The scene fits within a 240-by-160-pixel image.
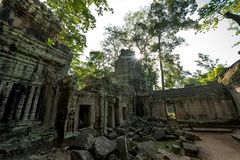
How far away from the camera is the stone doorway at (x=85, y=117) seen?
7316 millimetres

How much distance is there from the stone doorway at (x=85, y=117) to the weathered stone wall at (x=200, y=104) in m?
10.6

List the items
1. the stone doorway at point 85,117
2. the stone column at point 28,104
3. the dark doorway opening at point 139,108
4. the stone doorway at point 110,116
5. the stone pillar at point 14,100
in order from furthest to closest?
the dark doorway opening at point 139,108 < the stone doorway at point 110,116 < the stone doorway at point 85,117 < the stone column at point 28,104 < the stone pillar at point 14,100

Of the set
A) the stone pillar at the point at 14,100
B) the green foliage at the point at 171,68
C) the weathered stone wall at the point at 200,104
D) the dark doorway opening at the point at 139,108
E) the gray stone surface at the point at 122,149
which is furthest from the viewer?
the green foliage at the point at 171,68

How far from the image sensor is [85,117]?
7512mm

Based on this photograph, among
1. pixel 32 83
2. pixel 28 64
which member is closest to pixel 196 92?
pixel 32 83

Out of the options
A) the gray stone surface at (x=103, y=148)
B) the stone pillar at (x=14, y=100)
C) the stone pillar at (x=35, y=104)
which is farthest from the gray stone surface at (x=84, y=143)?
the stone pillar at (x=14, y=100)

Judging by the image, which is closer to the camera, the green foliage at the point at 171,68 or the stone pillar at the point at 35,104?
the stone pillar at the point at 35,104

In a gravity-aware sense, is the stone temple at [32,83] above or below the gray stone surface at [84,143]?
above

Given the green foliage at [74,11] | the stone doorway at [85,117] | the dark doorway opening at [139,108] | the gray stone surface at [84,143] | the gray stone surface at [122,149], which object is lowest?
the gray stone surface at [122,149]

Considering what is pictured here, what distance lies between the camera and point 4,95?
9.96 feet

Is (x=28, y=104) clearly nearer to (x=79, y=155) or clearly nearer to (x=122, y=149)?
(x=79, y=155)

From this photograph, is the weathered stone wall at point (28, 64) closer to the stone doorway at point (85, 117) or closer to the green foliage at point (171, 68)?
the stone doorway at point (85, 117)

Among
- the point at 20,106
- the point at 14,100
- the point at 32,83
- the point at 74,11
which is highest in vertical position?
the point at 74,11

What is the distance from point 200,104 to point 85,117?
12.7 m
